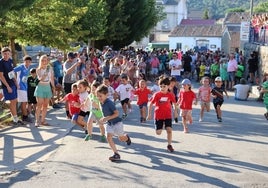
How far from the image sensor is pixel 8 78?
1042cm

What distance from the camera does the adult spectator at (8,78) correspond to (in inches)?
403

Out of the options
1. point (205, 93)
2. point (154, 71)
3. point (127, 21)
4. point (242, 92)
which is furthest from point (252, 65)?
point (127, 21)

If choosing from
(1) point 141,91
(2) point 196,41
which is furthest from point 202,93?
(2) point 196,41

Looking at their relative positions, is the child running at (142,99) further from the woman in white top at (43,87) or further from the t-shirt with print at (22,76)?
the t-shirt with print at (22,76)

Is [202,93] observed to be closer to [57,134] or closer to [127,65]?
[57,134]

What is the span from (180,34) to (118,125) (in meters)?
66.7

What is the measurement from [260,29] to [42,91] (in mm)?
16139

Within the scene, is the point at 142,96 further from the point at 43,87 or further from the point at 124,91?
the point at 43,87

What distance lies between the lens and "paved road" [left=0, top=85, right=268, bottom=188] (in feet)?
22.1

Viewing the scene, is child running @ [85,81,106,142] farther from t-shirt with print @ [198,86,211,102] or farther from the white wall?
the white wall

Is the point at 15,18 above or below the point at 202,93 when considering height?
above

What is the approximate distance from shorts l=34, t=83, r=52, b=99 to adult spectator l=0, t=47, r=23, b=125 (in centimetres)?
48

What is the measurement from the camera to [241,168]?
295 inches

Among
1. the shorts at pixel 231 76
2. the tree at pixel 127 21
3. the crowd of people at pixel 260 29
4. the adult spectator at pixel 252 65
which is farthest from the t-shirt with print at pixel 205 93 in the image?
the tree at pixel 127 21
